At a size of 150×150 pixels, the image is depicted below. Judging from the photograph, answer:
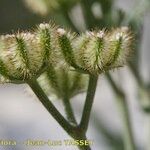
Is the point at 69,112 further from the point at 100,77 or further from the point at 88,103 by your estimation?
the point at 100,77

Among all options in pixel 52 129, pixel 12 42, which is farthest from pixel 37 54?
pixel 52 129

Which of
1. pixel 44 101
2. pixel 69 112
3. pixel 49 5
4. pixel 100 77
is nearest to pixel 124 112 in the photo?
pixel 100 77

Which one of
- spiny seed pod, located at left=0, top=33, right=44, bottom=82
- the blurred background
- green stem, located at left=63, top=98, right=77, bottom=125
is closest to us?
spiny seed pod, located at left=0, top=33, right=44, bottom=82

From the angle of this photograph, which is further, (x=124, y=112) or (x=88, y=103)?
(x=124, y=112)

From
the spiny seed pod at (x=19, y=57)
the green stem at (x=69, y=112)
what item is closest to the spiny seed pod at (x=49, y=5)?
the green stem at (x=69, y=112)

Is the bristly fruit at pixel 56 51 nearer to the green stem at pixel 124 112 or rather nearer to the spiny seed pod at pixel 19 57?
the spiny seed pod at pixel 19 57

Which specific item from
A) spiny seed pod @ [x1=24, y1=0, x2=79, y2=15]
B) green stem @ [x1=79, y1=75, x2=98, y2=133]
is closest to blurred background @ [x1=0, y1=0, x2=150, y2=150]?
spiny seed pod @ [x1=24, y1=0, x2=79, y2=15]

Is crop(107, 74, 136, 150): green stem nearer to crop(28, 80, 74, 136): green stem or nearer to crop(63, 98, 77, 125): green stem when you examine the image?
crop(63, 98, 77, 125): green stem
